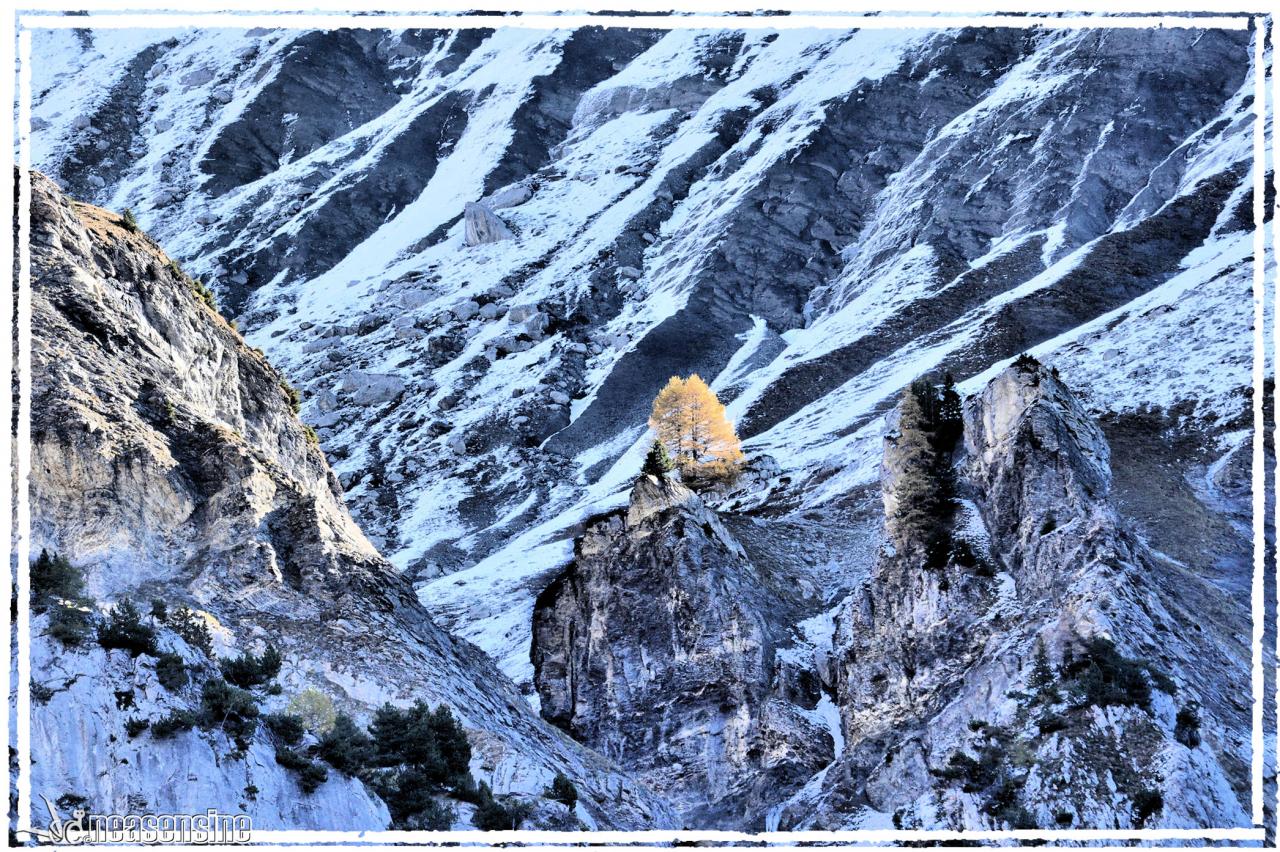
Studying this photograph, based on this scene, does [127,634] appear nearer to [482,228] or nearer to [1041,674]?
[1041,674]

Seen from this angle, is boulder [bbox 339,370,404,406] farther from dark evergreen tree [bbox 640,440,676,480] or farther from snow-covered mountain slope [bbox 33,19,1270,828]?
dark evergreen tree [bbox 640,440,676,480]

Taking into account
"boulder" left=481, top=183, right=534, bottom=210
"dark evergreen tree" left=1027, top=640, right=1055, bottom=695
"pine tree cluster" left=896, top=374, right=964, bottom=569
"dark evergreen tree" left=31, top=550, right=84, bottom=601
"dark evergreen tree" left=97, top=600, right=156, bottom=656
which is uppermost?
"boulder" left=481, top=183, right=534, bottom=210

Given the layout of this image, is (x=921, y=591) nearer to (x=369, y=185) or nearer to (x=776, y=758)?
(x=776, y=758)

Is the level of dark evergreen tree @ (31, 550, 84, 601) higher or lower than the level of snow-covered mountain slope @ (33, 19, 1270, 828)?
lower

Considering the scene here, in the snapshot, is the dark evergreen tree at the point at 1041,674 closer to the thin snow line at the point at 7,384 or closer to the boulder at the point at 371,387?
the thin snow line at the point at 7,384
